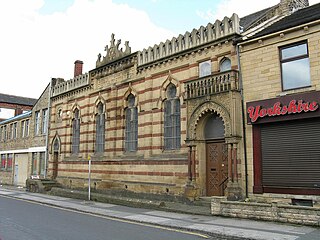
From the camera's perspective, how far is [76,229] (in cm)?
1030

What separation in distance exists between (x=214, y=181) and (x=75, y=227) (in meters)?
7.00

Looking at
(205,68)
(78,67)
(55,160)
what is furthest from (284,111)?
(78,67)

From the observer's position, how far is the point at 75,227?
10.7 metres

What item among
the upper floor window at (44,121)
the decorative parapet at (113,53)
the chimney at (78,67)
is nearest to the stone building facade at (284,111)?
the decorative parapet at (113,53)

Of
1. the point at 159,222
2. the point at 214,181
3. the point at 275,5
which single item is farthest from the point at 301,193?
the point at 275,5

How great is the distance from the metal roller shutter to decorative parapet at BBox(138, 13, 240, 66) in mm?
4910

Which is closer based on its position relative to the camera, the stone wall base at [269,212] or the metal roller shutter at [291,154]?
the stone wall base at [269,212]

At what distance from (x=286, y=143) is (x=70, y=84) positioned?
18.9 meters

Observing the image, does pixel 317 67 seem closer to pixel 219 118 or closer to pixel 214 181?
pixel 219 118

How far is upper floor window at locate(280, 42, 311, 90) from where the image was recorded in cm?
1248

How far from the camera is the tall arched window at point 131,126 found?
20.0m

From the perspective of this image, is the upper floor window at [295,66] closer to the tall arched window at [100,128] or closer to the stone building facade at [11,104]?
the tall arched window at [100,128]

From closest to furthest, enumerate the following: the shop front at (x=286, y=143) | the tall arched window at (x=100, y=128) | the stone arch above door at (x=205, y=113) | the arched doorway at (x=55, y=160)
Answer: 1. the shop front at (x=286, y=143)
2. the stone arch above door at (x=205, y=113)
3. the tall arched window at (x=100, y=128)
4. the arched doorway at (x=55, y=160)

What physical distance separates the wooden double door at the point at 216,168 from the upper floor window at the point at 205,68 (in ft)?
11.1
